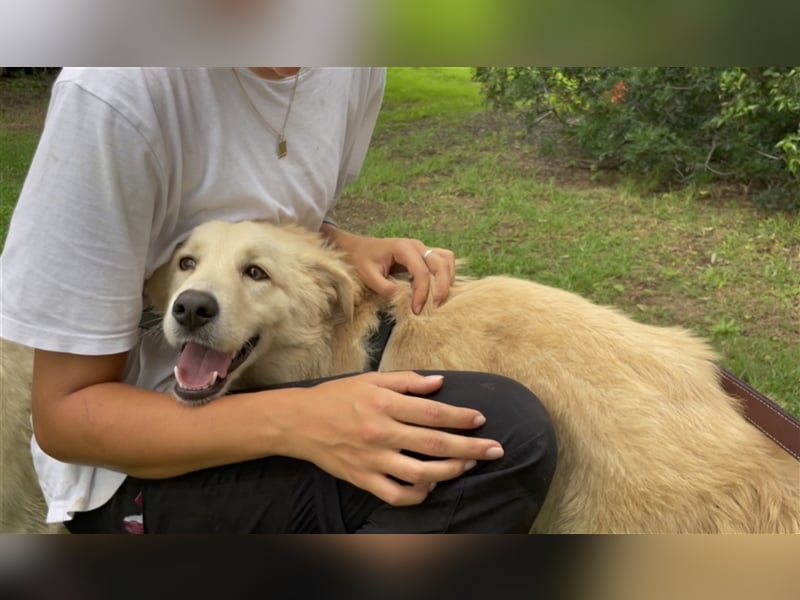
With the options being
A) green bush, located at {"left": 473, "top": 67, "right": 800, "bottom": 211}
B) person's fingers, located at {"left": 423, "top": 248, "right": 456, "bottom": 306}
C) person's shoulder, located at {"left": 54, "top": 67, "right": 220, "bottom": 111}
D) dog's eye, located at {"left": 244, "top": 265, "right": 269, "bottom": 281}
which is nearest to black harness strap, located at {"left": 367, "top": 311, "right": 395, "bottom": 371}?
person's fingers, located at {"left": 423, "top": 248, "right": 456, "bottom": 306}

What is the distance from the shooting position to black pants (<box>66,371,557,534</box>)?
1.22 metres

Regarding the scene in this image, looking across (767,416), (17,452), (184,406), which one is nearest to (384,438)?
(184,406)

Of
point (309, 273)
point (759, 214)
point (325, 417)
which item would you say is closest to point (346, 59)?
point (325, 417)

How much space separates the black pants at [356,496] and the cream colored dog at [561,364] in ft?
0.45

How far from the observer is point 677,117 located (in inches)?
51.4

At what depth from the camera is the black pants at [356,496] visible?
1216 mm

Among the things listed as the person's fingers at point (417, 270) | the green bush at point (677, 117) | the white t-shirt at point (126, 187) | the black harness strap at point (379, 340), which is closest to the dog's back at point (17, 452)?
the white t-shirt at point (126, 187)

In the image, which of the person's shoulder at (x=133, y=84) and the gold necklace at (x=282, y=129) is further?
the gold necklace at (x=282, y=129)

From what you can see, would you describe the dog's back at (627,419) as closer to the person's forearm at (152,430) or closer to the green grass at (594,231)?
the green grass at (594,231)

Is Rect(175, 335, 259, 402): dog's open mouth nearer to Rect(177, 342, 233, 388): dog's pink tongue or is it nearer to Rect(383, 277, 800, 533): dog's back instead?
Rect(177, 342, 233, 388): dog's pink tongue

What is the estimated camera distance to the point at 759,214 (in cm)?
132

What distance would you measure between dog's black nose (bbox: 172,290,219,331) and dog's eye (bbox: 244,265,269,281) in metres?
0.17

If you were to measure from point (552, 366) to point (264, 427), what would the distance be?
0.57 meters

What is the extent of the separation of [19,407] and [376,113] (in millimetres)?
992
